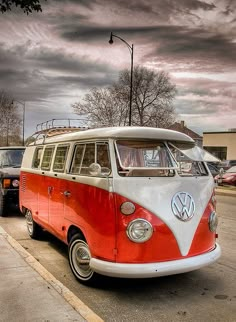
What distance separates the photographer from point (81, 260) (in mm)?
5309

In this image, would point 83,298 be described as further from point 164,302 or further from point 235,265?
point 235,265

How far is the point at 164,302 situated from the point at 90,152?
6.96 feet

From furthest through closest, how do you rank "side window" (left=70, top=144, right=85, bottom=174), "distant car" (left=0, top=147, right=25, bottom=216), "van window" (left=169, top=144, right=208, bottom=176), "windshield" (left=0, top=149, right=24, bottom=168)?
"windshield" (left=0, top=149, right=24, bottom=168) → "distant car" (left=0, top=147, right=25, bottom=216) → "side window" (left=70, top=144, right=85, bottom=174) → "van window" (left=169, top=144, right=208, bottom=176)

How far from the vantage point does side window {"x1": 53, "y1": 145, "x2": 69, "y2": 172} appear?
602cm

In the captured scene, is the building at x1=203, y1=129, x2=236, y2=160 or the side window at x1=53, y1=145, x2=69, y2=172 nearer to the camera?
the side window at x1=53, y1=145, x2=69, y2=172

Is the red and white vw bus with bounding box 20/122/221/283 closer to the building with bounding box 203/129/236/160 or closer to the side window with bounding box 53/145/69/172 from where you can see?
the side window with bounding box 53/145/69/172

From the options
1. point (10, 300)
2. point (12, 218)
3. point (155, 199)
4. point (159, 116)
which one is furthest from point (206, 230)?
point (159, 116)

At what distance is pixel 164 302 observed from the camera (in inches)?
185

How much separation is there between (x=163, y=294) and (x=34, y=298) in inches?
63.5

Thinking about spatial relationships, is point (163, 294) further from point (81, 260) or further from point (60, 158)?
point (60, 158)

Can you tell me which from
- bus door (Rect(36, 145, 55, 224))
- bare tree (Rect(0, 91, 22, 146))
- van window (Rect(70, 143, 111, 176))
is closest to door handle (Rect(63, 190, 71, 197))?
van window (Rect(70, 143, 111, 176))

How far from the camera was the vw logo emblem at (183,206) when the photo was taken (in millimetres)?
4750

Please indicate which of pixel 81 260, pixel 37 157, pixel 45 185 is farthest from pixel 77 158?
pixel 37 157

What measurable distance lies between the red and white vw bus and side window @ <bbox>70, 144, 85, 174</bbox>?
1 centimetres
